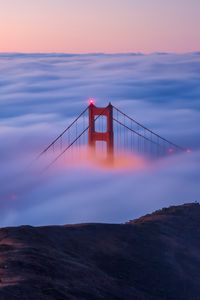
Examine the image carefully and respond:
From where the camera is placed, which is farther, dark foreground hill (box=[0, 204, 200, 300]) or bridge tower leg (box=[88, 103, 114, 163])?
bridge tower leg (box=[88, 103, 114, 163])

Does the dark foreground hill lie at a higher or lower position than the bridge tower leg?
lower

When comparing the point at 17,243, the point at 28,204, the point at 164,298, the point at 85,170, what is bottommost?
the point at 164,298

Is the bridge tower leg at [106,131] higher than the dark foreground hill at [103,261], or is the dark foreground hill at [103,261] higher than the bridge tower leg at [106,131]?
the bridge tower leg at [106,131]

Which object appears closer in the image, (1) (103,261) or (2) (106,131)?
(1) (103,261)

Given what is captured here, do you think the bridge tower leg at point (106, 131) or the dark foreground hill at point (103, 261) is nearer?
the dark foreground hill at point (103, 261)

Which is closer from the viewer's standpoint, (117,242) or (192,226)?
(117,242)

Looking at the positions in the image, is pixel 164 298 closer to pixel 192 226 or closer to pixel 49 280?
pixel 49 280

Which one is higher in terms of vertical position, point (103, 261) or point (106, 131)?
point (106, 131)

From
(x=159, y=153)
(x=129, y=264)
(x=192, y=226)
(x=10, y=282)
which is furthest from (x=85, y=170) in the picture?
(x=10, y=282)
